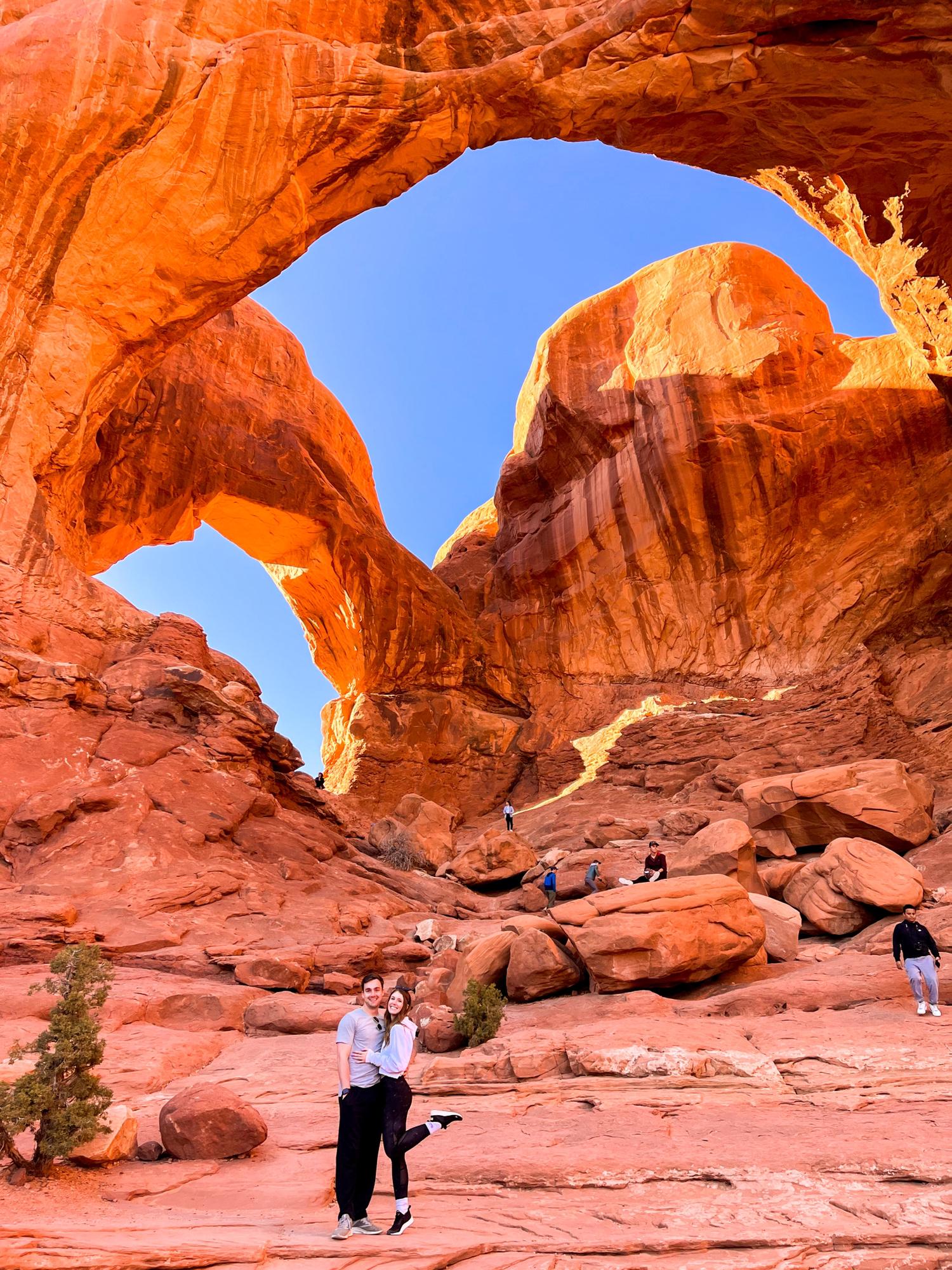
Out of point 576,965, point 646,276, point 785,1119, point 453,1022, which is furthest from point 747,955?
point 646,276

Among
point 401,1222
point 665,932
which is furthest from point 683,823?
point 401,1222

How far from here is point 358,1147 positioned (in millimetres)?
4281

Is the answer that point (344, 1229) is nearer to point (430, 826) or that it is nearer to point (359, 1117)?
point (359, 1117)

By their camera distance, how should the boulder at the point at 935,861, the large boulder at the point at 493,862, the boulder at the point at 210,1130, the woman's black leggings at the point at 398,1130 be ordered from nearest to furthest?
1. the woman's black leggings at the point at 398,1130
2. the boulder at the point at 210,1130
3. the boulder at the point at 935,861
4. the large boulder at the point at 493,862

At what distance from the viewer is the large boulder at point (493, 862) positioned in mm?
20031

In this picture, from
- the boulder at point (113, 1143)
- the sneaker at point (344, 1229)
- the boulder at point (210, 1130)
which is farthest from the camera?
the boulder at point (210, 1130)

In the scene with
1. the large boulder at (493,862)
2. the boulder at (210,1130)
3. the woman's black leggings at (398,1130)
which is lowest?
the boulder at (210,1130)

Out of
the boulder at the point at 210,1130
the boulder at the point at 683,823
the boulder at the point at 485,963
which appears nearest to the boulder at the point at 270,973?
the boulder at the point at 485,963

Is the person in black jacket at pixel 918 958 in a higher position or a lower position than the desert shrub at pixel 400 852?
lower

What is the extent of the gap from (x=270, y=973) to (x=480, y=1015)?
423cm

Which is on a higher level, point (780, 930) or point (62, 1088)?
point (780, 930)

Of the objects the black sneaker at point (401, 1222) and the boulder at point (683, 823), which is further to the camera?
the boulder at point (683, 823)

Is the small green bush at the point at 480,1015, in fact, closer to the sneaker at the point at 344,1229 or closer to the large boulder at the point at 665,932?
the large boulder at the point at 665,932

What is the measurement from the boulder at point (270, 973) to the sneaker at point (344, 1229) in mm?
7918
